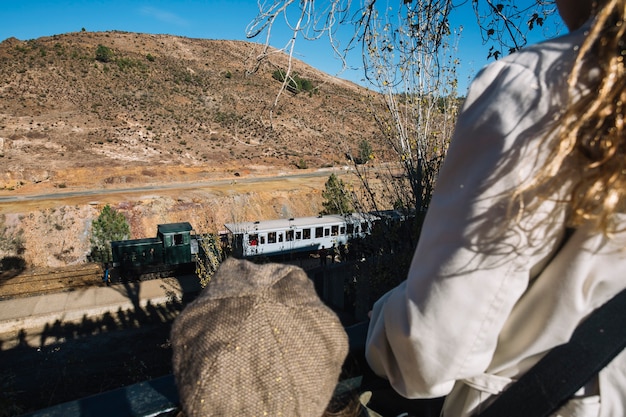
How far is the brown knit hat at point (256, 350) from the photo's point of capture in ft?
2.99

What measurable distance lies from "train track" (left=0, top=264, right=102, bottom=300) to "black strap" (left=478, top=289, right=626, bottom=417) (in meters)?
21.5

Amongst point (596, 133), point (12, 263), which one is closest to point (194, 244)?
point (12, 263)

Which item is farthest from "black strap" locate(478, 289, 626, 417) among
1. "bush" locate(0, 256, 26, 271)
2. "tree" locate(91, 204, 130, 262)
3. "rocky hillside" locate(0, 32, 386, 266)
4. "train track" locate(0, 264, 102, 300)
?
"bush" locate(0, 256, 26, 271)

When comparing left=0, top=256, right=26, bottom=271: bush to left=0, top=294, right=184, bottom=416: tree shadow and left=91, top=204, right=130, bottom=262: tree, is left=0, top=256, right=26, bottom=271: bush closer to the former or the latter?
left=91, top=204, right=130, bottom=262: tree

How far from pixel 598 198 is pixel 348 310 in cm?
1241

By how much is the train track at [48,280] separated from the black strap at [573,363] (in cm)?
2147

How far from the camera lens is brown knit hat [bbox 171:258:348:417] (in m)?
0.91

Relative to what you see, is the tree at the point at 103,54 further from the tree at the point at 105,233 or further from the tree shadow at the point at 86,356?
the tree shadow at the point at 86,356

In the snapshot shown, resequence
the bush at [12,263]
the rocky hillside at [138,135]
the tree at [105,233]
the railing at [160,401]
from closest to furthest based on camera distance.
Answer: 1. the railing at [160,401]
2. the tree at [105,233]
3. the bush at [12,263]
4. the rocky hillside at [138,135]

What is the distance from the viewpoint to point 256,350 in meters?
0.92

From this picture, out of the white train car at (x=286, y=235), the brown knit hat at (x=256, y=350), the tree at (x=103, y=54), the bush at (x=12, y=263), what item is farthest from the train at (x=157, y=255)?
the tree at (x=103, y=54)

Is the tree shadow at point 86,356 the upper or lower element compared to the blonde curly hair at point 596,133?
lower

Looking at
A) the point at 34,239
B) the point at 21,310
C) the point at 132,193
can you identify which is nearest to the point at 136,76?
the point at 132,193

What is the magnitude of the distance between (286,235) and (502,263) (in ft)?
61.1
